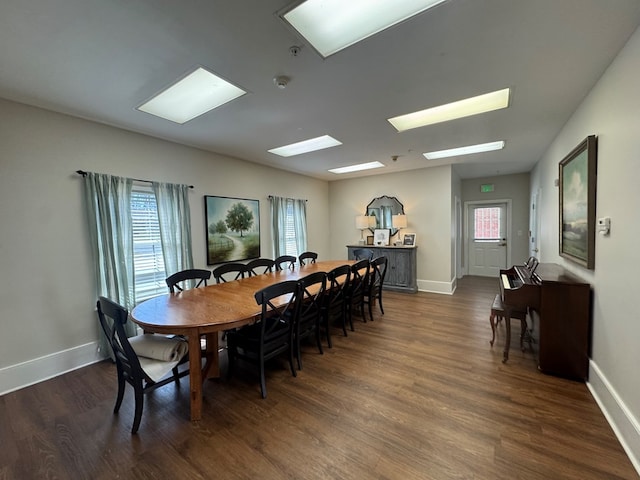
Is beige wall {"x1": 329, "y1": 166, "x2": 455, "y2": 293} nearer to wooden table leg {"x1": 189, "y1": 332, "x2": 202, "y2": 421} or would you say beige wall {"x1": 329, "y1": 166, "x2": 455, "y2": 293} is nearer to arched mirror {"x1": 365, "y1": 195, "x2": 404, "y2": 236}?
arched mirror {"x1": 365, "y1": 195, "x2": 404, "y2": 236}

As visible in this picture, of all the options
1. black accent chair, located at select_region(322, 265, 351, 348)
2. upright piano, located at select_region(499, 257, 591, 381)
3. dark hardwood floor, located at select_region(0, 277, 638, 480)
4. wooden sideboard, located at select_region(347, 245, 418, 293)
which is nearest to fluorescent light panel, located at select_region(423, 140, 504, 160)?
wooden sideboard, located at select_region(347, 245, 418, 293)

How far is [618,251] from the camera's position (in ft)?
5.81

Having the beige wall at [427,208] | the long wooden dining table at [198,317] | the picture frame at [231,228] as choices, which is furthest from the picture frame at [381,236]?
the long wooden dining table at [198,317]

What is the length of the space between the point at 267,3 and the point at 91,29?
108 centimetres

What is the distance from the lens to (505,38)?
5.36 feet

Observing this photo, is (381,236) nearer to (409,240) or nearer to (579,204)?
(409,240)

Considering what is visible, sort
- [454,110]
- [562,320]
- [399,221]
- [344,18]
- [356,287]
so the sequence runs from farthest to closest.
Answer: [399,221] → [356,287] → [454,110] → [562,320] → [344,18]

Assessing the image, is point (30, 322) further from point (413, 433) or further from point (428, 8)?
point (428, 8)

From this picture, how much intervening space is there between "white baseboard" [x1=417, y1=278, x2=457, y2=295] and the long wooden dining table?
401 centimetres

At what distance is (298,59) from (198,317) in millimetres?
2012

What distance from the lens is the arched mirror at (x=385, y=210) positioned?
580 centimetres

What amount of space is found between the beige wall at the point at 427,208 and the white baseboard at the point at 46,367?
528cm

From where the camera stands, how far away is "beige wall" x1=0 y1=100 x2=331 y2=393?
7.79ft

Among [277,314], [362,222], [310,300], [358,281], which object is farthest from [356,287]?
[362,222]
